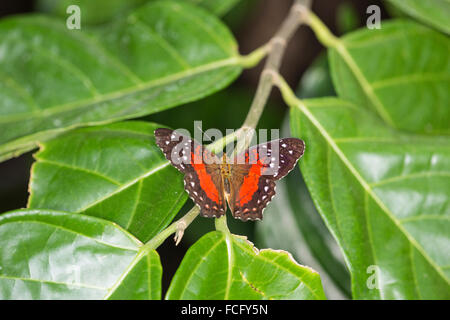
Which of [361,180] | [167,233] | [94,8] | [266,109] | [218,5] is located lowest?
[167,233]

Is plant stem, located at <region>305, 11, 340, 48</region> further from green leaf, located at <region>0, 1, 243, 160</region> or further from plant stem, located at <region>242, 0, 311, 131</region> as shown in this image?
green leaf, located at <region>0, 1, 243, 160</region>

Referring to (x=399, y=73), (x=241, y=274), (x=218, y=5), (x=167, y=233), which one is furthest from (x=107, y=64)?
(x=399, y=73)

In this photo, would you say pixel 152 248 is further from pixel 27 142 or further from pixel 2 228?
pixel 27 142

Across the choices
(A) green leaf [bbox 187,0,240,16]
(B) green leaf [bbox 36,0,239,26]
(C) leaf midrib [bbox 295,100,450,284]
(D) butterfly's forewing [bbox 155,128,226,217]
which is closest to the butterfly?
(D) butterfly's forewing [bbox 155,128,226,217]

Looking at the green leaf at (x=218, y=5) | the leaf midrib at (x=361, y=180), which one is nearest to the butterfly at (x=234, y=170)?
the leaf midrib at (x=361, y=180)

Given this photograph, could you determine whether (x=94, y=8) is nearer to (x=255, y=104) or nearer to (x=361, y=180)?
(x=255, y=104)

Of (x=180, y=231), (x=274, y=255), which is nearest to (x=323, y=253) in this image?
(x=274, y=255)
